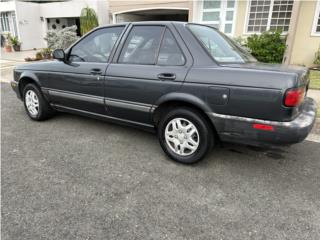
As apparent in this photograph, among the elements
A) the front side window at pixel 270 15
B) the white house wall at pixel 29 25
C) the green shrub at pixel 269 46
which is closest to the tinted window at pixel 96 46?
the green shrub at pixel 269 46

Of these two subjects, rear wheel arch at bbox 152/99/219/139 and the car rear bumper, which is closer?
the car rear bumper

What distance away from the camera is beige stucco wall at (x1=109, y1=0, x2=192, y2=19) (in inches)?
456

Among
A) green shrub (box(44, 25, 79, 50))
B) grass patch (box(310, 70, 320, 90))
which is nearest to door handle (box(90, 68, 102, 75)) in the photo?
grass patch (box(310, 70, 320, 90))

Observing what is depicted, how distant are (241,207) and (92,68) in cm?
267

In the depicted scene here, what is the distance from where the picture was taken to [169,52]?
10.1 ft

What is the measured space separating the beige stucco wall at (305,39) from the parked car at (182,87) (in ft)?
24.6

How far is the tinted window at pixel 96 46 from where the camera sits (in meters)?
3.62

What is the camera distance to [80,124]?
14.7 ft

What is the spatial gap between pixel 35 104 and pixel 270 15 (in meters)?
9.34

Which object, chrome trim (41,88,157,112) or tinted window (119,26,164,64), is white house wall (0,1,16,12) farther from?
tinted window (119,26,164,64)

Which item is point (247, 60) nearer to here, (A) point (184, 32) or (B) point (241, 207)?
(A) point (184, 32)

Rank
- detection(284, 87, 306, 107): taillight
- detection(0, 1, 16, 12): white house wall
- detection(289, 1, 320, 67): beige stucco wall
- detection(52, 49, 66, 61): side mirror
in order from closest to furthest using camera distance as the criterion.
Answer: detection(284, 87, 306, 107): taillight
detection(52, 49, 66, 61): side mirror
detection(289, 1, 320, 67): beige stucco wall
detection(0, 1, 16, 12): white house wall

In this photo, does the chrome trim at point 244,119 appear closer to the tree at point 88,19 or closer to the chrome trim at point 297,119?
the chrome trim at point 297,119

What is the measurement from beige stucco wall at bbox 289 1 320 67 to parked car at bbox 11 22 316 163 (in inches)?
295
